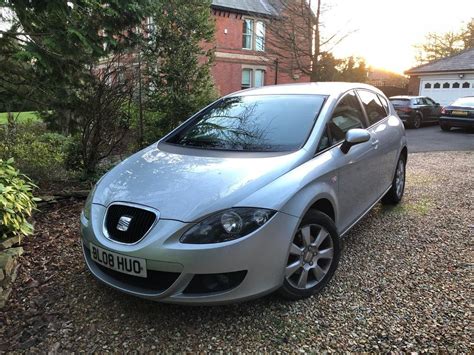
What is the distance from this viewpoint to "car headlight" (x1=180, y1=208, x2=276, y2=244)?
2.43 meters

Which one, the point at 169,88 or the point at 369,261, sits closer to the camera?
the point at 369,261

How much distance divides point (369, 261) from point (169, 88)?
712 cm

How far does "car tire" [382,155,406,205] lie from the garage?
21005 mm

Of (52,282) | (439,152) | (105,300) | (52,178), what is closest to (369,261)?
(105,300)

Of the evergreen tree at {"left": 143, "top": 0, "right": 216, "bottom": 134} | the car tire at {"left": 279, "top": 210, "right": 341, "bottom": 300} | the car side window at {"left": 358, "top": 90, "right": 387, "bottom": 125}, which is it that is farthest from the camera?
the evergreen tree at {"left": 143, "top": 0, "right": 216, "bottom": 134}

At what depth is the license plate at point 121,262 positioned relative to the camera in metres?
2.48

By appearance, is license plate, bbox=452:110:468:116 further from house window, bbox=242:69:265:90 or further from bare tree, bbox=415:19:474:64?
bare tree, bbox=415:19:474:64

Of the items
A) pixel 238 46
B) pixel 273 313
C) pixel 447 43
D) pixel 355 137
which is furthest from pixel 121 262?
pixel 447 43

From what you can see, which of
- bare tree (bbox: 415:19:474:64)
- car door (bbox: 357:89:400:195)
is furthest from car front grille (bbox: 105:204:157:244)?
bare tree (bbox: 415:19:474:64)

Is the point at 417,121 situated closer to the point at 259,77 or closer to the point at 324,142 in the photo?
the point at 259,77

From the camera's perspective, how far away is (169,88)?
948 centimetres

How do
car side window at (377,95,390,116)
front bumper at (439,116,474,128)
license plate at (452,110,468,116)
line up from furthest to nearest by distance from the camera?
license plate at (452,110,468,116) < front bumper at (439,116,474,128) < car side window at (377,95,390,116)

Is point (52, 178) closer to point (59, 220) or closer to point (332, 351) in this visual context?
point (59, 220)

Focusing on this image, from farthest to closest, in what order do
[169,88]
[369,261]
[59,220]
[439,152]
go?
[439,152], [169,88], [59,220], [369,261]
